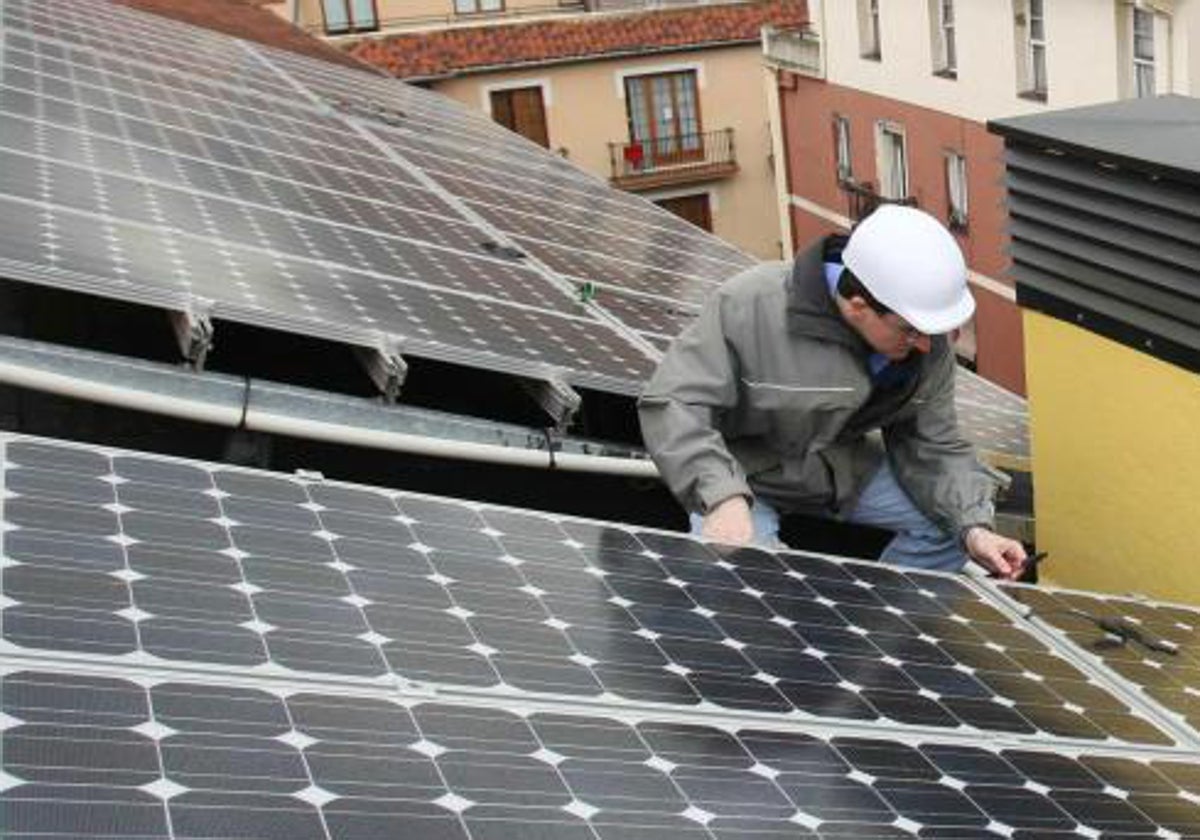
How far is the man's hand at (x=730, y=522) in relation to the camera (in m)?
6.34

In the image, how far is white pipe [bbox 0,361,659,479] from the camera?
620 cm

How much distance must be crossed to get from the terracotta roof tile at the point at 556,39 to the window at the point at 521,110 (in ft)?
2.72

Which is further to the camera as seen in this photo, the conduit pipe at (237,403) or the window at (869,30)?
the window at (869,30)

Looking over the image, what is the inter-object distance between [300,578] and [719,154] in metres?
41.0

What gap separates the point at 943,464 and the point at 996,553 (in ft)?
1.79

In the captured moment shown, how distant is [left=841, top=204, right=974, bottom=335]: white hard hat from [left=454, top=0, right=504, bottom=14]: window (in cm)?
4141

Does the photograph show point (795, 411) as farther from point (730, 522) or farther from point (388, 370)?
point (388, 370)

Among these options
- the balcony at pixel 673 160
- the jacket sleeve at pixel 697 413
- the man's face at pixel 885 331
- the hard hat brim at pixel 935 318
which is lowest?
the balcony at pixel 673 160

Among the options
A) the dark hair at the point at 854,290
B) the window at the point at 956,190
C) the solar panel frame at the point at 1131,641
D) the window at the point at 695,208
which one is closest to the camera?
the solar panel frame at the point at 1131,641

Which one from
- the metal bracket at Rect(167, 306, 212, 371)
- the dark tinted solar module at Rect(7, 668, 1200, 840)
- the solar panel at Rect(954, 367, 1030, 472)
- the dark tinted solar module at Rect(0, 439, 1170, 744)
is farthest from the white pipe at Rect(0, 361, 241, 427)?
the solar panel at Rect(954, 367, 1030, 472)

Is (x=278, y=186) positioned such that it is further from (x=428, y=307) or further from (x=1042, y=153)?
(x=1042, y=153)

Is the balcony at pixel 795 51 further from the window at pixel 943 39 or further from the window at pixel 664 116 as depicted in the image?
the window at pixel 943 39

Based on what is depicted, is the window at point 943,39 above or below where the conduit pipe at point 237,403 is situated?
below

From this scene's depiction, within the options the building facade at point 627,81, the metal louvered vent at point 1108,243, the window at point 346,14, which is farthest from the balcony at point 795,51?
the metal louvered vent at point 1108,243
